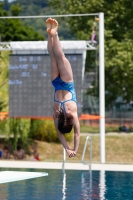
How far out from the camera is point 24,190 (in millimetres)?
14836

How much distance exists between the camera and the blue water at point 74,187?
13.7m

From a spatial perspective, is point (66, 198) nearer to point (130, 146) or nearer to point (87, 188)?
point (87, 188)

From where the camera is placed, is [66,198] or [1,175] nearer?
[66,198]

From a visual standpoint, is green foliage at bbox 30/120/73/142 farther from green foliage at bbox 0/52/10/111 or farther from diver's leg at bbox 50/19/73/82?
diver's leg at bbox 50/19/73/82

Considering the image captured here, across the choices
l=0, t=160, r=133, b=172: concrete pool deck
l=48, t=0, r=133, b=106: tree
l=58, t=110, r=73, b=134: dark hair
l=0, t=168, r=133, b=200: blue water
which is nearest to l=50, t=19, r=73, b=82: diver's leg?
l=58, t=110, r=73, b=134: dark hair

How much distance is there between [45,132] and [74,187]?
56.6 feet

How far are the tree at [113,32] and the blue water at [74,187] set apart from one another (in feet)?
67.4

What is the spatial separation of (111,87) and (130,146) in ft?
32.5

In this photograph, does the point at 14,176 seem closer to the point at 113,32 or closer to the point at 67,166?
the point at 67,166

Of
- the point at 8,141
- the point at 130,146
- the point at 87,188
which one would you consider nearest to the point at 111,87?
the point at 130,146

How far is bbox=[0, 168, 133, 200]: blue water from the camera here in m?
13.7

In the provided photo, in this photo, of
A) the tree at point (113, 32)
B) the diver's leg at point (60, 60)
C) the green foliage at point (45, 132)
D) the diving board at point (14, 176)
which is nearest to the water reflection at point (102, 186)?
the diving board at point (14, 176)

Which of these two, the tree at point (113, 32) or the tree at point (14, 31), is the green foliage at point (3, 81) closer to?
the tree at point (113, 32)

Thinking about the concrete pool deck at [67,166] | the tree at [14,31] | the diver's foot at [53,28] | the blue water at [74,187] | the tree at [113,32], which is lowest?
the blue water at [74,187]
